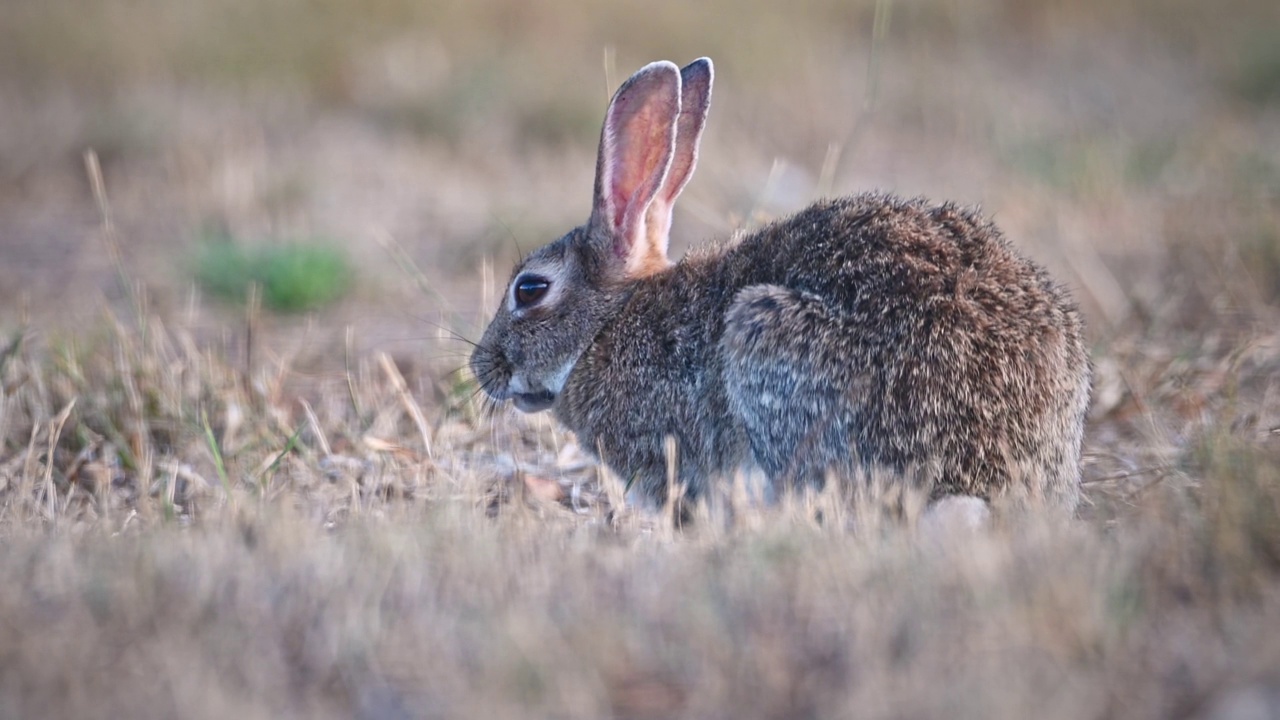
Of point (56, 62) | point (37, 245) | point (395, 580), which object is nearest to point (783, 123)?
point (37, 245)

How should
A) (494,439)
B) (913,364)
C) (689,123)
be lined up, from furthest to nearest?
(494,439) < (689,123) < (913,364)

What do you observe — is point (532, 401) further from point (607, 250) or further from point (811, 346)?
point (811, 346)

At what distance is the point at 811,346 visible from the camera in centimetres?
368

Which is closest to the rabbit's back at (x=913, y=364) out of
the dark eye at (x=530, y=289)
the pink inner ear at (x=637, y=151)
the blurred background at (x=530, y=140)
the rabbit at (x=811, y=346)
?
the rabbit at (x=811, y=346)

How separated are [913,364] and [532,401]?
165 cm

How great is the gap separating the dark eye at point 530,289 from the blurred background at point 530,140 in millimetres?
484

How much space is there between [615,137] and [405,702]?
2.46 m

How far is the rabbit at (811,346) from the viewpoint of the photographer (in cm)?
359

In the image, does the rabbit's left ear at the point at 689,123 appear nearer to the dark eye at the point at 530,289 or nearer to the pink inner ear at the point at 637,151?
the pink inner ear at the point at 637,151

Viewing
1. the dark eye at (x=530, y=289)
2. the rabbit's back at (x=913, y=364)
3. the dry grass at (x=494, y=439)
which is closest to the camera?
the dry grass at (x=494, y=439)

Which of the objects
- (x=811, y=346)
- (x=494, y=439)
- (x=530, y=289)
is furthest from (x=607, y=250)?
(x=811, y=346)

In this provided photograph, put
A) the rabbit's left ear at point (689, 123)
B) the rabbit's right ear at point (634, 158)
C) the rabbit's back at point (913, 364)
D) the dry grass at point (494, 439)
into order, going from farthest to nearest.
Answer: the rabbit's left ear at point (689, 123) → the rabbit's right ear at point (634, 158) → the rabbit's back at point (913, 364) → the dry grass at point (494, 439)

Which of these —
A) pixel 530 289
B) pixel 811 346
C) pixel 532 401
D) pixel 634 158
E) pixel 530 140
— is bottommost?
pixel 532 401

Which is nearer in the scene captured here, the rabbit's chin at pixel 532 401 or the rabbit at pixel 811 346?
the rabbit at pixel 811 346
